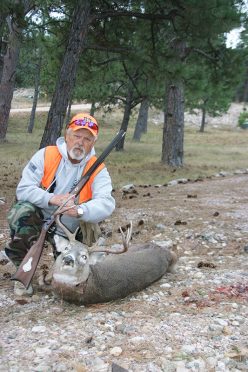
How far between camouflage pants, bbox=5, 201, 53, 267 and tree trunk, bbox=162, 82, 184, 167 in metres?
9.84

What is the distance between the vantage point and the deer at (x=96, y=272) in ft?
13.0

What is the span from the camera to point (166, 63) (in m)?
9.12

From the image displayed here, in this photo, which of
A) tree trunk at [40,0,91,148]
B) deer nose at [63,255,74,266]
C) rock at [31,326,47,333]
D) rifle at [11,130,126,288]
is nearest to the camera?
rock at [31,326,47,333]

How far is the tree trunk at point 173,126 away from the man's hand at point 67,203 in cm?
995

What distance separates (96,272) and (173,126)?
10.4 meters

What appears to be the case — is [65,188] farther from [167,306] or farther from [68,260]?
[167,306]

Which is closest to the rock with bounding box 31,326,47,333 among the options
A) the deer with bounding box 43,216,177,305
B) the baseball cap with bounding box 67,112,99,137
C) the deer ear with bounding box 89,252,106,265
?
the deer with bounding box 43,216,177,305

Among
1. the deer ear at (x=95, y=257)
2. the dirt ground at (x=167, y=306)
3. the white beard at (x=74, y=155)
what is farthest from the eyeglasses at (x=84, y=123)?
the dirt ground at (x=167, y=306)

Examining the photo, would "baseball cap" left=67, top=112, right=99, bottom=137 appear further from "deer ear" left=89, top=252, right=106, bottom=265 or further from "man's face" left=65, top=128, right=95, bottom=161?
"deer ear" left=89, top=252, right=106, bottom=265

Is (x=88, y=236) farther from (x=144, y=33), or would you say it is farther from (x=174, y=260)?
(x=144, y=33)

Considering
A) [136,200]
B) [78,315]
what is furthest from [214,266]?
[136,200]

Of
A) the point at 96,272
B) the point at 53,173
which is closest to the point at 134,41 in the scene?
the point at 53,173

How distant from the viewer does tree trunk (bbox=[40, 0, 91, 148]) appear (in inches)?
334

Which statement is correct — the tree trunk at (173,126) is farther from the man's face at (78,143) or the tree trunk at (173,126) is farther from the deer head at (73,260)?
Answer: the deer head at (73,260)
